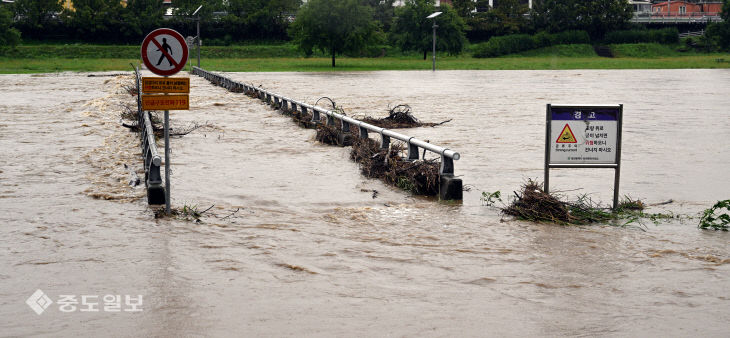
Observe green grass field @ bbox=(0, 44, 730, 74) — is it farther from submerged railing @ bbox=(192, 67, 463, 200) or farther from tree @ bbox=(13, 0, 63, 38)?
submerged railing @ bbox=(192, 67, 463, 200)

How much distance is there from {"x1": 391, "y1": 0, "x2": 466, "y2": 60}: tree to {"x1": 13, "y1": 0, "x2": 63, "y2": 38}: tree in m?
42.1

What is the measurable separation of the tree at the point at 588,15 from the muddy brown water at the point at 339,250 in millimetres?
87426

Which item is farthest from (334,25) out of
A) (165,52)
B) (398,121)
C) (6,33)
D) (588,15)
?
(165,52)

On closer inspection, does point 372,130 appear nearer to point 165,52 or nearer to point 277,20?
point 165,52

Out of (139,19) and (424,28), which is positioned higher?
(139,19)

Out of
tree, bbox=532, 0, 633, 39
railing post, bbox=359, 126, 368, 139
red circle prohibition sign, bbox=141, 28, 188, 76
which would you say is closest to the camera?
red circle prohibition sign, bbox=141, 28, 188, 76

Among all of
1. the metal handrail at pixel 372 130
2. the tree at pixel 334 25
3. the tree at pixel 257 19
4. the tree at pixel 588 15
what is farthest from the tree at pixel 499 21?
the metal handrail at pixel 372 130

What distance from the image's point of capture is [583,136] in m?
9.69

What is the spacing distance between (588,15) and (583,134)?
96019 millimetres

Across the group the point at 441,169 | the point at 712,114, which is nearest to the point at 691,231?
the point at 441,169

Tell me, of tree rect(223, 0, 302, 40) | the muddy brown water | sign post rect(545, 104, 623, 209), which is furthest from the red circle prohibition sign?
tree rect(223, 0, 302, 40)

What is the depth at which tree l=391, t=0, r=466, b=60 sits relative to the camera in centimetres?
7925

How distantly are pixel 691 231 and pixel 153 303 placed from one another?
585cm

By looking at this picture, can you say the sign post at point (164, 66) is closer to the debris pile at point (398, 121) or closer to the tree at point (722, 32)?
the debris pile at point (398, 121)
